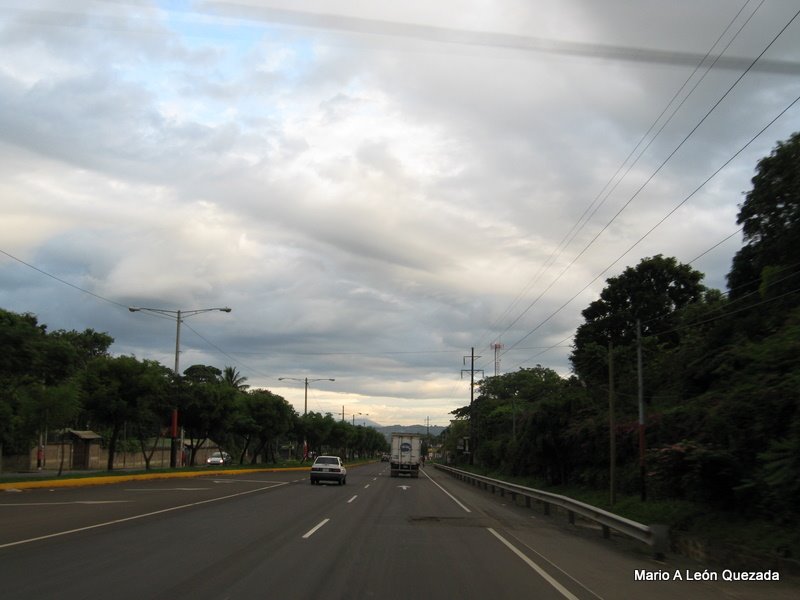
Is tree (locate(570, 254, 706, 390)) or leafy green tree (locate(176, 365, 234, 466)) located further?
tree (locate(570, 254, 706, 390))

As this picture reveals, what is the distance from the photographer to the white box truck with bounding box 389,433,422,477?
2207 inches

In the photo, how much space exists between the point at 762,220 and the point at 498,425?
48498 millimetres

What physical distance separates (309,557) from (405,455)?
150 ft

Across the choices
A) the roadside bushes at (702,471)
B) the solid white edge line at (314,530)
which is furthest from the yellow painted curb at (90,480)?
the roadside bushes at (702,471)

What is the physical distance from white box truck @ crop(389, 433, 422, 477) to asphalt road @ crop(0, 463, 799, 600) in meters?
36.1

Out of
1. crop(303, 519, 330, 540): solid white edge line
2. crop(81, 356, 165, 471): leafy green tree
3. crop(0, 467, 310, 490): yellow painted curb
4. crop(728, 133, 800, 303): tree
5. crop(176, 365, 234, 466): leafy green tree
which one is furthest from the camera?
crop(176, 365, 234, 466): leafy green tree

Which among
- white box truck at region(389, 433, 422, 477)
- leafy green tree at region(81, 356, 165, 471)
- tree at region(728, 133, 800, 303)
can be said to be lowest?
white box truck at region(389, 433, 422, 477)

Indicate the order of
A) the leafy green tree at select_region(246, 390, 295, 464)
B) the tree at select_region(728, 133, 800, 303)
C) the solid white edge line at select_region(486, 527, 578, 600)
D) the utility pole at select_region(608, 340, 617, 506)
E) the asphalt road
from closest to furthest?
the asphalt road < the solid white edge line at select_region(486, 527, 578, 600) < the utility pole at select_region(608, 340, 617, 506) < the tree at select_region(728, 133, 800, 303) < the leafy green tree at select_region(246, 390, 295, 464)

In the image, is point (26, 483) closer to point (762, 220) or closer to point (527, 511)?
point (527, 511)

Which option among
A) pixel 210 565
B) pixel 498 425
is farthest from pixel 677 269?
pixel 210 565

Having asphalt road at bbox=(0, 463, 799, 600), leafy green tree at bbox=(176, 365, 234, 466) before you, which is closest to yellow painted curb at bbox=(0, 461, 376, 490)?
leafy green tree at bbox=(176, 365, 234, 466)

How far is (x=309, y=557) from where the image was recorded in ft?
37.7

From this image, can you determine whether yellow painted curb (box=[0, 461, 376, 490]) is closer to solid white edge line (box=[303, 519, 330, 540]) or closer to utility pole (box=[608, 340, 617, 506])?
solid white edge line (box=[303, 519, 330, 540])

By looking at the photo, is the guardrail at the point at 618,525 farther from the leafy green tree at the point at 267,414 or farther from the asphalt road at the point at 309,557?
the leafy green tree at the point at 267,414
